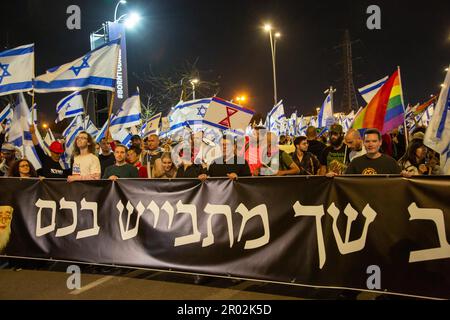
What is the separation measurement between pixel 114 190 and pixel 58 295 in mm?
1440

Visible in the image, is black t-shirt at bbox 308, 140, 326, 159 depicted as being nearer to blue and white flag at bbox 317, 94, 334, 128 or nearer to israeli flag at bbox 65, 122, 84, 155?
israeli flag at bbox 65, 122, 84, 155

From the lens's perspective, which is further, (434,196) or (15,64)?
A: (15,64)

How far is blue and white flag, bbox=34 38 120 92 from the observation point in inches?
267

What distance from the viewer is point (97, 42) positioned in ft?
100

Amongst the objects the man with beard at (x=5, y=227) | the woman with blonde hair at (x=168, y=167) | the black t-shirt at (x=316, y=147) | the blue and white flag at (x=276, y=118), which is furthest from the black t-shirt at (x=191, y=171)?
the blue and white flag at (x=276, y=118)

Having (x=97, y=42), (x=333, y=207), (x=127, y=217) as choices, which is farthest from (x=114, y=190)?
(x=97, y=42)

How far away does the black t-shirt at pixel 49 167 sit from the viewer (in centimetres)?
700

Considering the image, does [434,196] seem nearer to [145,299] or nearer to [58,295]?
[145,299]

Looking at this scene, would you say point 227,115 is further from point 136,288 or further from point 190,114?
point 190,114

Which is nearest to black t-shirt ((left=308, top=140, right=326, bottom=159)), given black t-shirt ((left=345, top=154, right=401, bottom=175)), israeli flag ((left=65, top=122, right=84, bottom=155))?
black t-shirt ((left=345, top=154, right=401, bottom=175))

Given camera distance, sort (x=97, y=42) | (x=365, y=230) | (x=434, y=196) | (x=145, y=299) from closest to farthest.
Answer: (x=434, y=196) → (x=365, y=230) → (x=145, y=299) → (x=97, y=42)

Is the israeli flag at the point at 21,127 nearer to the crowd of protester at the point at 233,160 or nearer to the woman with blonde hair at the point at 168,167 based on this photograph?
the crowd of protester at the point at 233,160

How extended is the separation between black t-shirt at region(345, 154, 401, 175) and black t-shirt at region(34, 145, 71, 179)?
494cm

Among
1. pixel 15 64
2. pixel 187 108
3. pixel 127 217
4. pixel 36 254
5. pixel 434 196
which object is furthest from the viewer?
pixel 187 108
